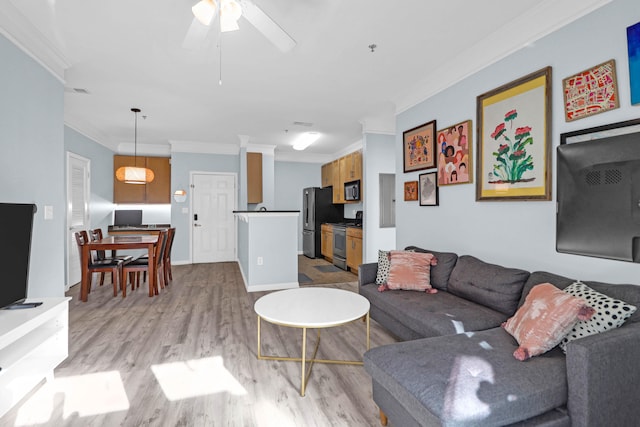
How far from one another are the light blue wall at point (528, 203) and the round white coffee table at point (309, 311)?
1.28m

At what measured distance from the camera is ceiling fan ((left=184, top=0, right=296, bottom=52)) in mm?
1733

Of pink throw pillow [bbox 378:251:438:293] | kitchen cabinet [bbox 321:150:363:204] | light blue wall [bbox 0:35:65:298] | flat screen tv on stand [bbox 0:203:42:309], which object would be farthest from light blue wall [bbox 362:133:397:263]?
flat screen tv on stand [bbox 0:203:42:309]

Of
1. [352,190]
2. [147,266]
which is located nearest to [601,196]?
[352,190]

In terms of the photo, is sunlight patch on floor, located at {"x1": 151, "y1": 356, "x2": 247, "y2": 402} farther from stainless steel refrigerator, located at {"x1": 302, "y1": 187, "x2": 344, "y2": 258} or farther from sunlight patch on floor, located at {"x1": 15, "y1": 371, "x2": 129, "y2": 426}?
stainless steel refrigerator, located at {"x1": 302, "y1": 187, "x2": 344, "y2": 258}

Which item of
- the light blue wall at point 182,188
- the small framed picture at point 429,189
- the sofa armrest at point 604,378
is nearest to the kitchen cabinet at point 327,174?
the light blue wall at point 182,188

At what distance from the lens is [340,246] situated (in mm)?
6207

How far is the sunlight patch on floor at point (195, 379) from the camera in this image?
2.03m

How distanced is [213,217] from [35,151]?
4.32 metres

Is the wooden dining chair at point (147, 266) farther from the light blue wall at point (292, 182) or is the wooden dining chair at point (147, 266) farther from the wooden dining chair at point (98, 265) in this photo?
the light blue wall at point (292, 182)

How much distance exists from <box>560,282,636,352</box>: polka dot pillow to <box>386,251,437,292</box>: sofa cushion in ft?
4.15

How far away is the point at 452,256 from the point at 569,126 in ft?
4.43

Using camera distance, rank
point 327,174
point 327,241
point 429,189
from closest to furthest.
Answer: point 429,189 → point 327,241 → point 327,174

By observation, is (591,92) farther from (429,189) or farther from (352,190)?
(352,190)

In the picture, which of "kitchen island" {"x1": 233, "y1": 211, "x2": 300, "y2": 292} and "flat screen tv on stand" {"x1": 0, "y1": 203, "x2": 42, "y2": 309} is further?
"kitchen island" {"x1": 233, "y1": 211, "x2": 300, "y2": 292}
